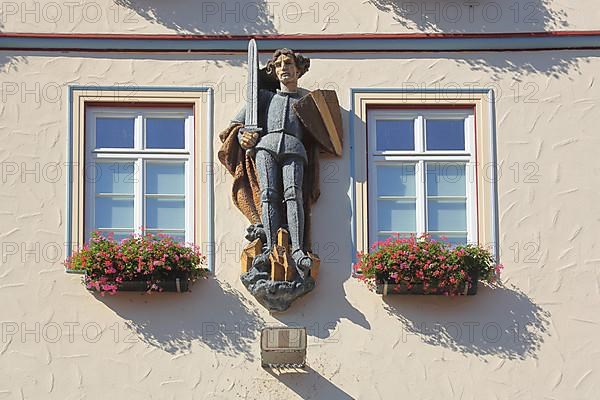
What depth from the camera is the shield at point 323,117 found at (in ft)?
44.1

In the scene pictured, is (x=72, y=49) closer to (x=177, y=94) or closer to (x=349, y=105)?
(x=177, y=94)

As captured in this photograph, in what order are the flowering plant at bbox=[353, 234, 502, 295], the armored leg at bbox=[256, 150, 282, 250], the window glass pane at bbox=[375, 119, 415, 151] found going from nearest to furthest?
1. the flowering plant at bbox=[353, 234, 502, 295]
2. the armored leg at bbox=[256, 150, 282, 250]
3. the window glass pane at bbox=[375, 119, 415, 151]

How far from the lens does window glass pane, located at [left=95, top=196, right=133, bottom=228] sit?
44.5 ft

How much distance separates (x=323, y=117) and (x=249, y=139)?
578 mm

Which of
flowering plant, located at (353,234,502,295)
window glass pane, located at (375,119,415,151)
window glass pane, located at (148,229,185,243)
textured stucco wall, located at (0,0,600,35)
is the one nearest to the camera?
flowering plant, located at (353,234,502,295)

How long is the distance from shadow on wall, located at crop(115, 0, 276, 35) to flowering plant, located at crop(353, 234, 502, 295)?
79.6 inches

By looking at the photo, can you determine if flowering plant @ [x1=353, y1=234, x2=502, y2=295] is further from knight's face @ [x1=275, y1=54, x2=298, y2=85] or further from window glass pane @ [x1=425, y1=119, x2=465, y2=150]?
knight's face @ [x1=275, y1=54, x2=298, y2=85]

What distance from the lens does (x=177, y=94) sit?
13.7 meters

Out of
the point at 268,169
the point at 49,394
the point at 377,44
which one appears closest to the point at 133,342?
the point at 49,394

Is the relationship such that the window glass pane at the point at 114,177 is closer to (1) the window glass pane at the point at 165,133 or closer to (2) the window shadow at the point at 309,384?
(1) the window glass pane at the point at 165,133

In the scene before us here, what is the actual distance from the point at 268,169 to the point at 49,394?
7.37ft

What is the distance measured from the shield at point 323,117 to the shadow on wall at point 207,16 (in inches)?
28.8

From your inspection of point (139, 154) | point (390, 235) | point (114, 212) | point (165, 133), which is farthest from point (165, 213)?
point (390, 235)

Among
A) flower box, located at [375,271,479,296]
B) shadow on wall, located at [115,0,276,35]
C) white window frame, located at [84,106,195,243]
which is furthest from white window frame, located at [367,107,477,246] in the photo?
white window frame, located at [84,106,195,243]
